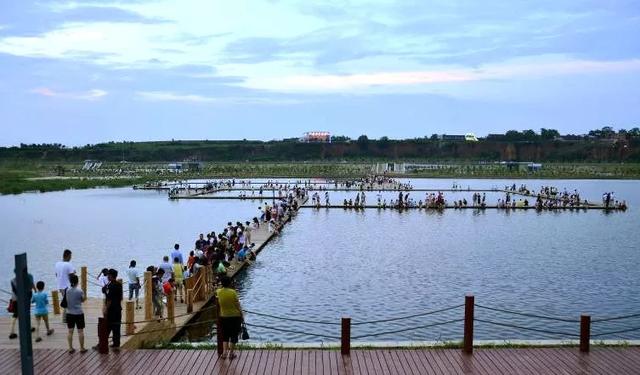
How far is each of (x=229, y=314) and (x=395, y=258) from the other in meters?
17.7

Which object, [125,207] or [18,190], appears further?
[18,190]

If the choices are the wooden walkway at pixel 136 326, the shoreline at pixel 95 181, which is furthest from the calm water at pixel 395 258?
the shoreline at pixel 95 181

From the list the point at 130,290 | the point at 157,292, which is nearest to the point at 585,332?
the point at 157,292

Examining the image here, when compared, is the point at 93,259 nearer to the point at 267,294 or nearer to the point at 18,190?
the point at 267,294

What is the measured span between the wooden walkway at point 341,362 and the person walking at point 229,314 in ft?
1.22

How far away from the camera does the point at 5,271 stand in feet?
86.3

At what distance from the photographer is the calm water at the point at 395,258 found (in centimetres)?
1916

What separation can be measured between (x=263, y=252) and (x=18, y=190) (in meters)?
59.0

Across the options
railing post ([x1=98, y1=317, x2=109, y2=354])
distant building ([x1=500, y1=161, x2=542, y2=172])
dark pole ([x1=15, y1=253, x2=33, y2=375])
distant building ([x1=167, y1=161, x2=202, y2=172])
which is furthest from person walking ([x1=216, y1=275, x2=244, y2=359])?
distant building ([x1=167, y1=161, x2=202, y2=172])

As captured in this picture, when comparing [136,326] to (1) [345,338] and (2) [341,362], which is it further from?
(2) [341,362]

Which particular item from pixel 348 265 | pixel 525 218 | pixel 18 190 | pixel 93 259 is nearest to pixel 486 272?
pixel 348 265

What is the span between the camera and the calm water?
62.8ft

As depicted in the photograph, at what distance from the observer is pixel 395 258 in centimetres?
2861

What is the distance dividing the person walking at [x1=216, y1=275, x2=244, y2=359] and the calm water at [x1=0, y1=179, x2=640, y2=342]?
173 inches
